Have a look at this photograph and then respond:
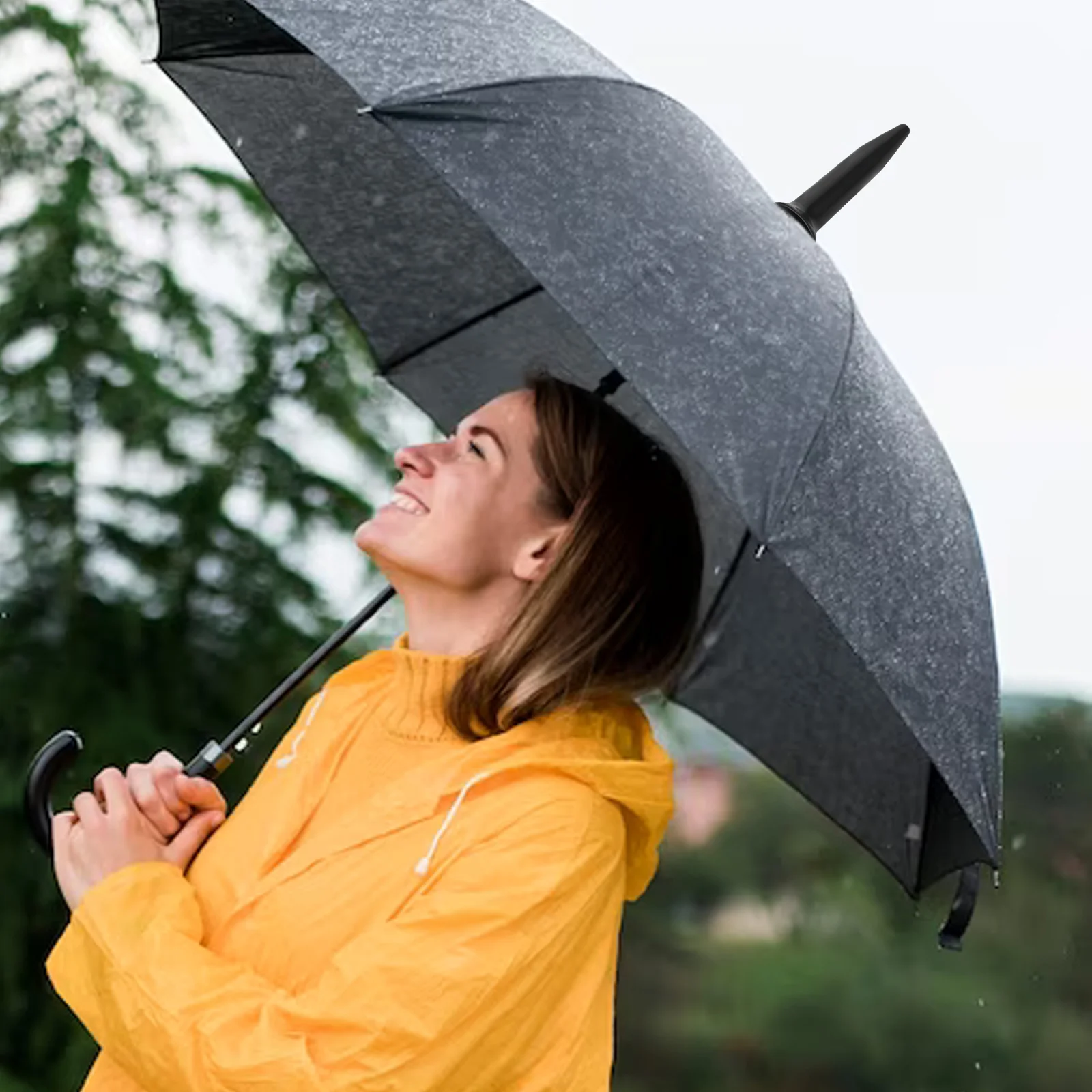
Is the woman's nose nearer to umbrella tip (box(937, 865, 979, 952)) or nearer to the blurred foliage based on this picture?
umbrella tip (box(937, 865, 979, 952))

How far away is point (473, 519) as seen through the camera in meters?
2.21

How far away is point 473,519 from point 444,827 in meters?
0.39

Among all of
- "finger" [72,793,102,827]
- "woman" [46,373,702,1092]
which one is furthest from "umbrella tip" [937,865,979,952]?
"finger" [72,793,102,827]

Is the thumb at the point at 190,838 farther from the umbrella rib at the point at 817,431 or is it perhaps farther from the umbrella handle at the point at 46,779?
the umbrella rib at the point at 817,431

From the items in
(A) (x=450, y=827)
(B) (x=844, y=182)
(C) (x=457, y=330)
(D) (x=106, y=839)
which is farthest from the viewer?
(C) (x=457, y=330)

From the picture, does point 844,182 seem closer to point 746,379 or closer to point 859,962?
point 746,379

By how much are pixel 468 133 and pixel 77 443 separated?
92.9 inches

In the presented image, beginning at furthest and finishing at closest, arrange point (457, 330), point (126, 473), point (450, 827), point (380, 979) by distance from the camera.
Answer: point (126, 473) → point (457, 330) → point (450, 827) → point (380, 979)

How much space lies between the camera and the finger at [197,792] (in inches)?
87.3

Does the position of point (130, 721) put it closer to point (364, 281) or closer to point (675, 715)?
point (675, 715)

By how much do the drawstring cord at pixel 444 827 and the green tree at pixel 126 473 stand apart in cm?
212

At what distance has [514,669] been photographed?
7.00 ft

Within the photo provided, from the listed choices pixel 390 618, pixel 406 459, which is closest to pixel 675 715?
pixel 390 618

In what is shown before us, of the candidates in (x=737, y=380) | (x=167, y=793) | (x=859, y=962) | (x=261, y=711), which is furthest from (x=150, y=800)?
(x=859, y=962)
